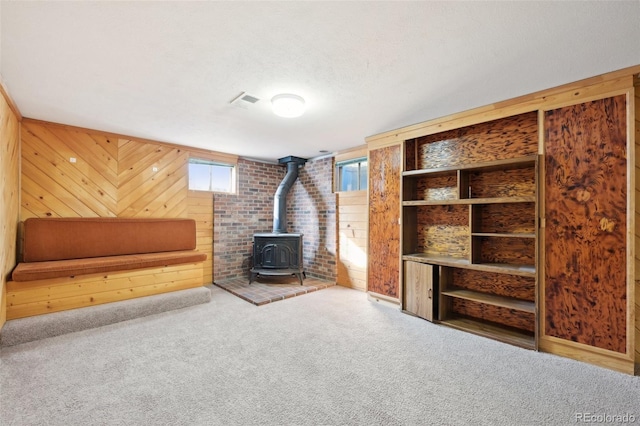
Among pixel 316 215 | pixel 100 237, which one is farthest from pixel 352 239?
pixel 100 237

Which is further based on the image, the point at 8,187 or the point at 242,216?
the point at 242,216

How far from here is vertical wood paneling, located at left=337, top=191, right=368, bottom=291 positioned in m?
4.26

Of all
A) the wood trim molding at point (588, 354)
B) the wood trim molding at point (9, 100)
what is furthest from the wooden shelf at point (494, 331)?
the wood trim molding at point (9, 100)

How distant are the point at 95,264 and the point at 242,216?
2299mm

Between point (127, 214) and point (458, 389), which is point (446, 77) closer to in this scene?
point (458, 389)

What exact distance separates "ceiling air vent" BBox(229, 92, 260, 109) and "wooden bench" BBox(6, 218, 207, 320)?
2.16 meters

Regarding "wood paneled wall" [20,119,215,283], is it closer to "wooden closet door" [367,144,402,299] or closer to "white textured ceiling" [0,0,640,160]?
"white textured ceiling" [0,0,640,160]

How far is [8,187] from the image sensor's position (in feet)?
8.54

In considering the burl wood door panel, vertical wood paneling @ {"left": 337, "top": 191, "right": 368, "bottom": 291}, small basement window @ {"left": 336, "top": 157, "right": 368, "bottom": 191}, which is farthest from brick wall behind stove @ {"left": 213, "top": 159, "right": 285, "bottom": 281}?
the burl wood door panel

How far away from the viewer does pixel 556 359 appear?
2.22m

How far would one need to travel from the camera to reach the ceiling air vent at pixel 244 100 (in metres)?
2.45

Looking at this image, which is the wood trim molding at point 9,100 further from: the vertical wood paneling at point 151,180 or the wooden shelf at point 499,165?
the wooden shelf at point 499,165

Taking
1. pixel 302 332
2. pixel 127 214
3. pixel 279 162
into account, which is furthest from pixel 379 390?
pixel 279 162

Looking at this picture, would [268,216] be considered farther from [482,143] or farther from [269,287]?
[482,143]
